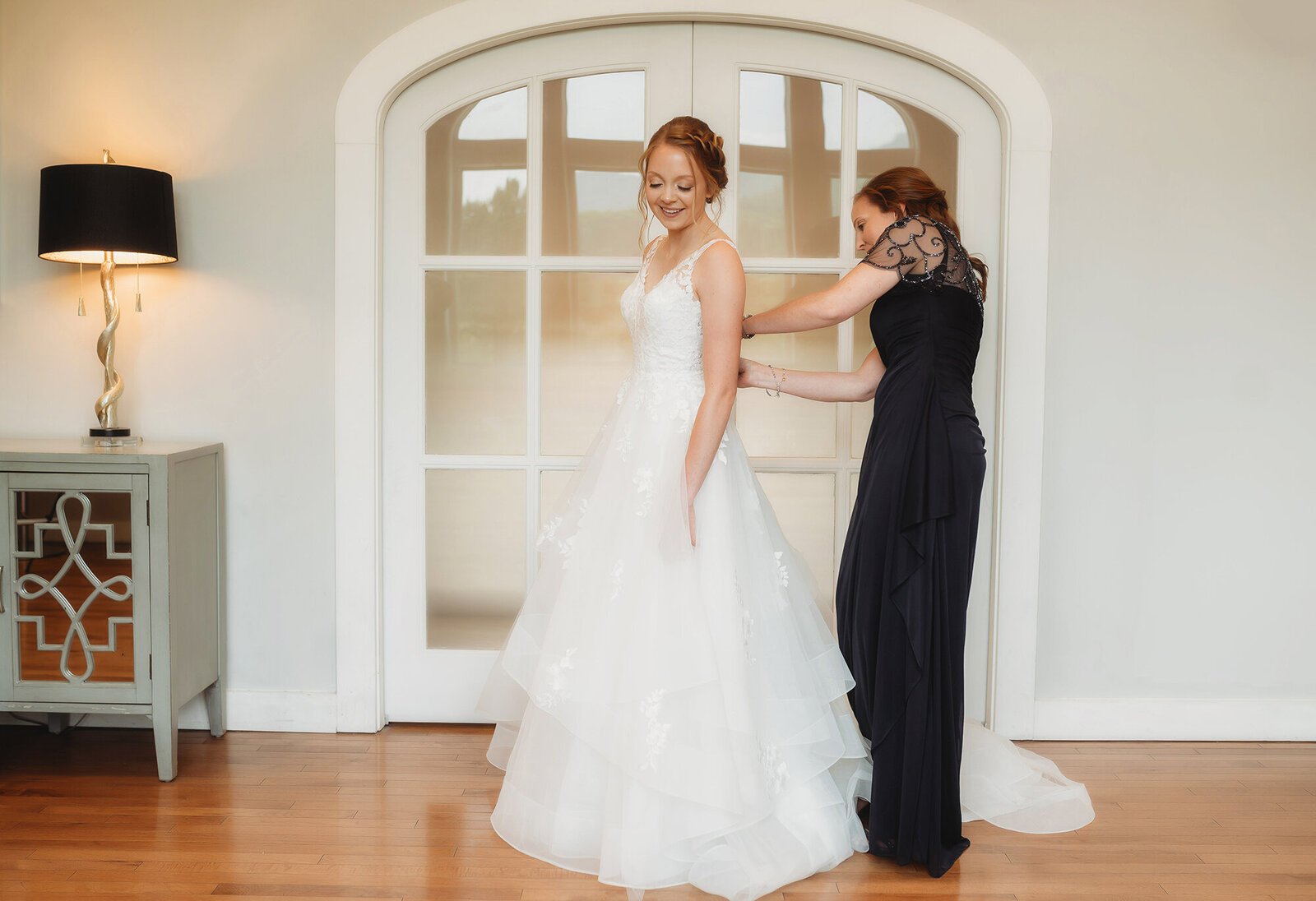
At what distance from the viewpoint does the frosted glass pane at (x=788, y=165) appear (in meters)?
2.65

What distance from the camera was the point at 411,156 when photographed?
2686 mm

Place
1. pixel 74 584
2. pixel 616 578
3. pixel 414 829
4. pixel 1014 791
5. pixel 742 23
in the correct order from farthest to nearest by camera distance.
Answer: pixel 742 23, pixel 74 584, pixel 1014 791, pixel 414 829, pixel 616 578

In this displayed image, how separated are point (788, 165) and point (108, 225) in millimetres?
1936

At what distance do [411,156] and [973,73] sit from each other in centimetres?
170

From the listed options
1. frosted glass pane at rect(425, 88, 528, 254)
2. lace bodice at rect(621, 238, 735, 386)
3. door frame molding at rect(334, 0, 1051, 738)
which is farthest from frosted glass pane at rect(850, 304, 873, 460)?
frosted glass pane at rect(425, 88, 528, 254)

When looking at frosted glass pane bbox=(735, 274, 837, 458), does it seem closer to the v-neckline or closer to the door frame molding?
the door frame molding

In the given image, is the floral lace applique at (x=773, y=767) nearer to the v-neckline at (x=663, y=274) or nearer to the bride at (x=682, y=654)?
the bride at (x=682, y=654)

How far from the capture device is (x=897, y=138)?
2658 millimetres

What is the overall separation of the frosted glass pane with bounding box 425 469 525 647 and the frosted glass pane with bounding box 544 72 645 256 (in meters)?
0.78

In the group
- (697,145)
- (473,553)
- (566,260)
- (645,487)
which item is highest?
(697,145)

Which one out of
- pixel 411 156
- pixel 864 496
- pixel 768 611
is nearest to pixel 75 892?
pixel 768 611

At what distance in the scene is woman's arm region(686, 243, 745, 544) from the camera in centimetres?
189

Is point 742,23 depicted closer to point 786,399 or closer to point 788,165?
point 788,165

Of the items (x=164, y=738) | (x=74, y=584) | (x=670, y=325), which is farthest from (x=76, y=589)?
(x=670, y=325)
